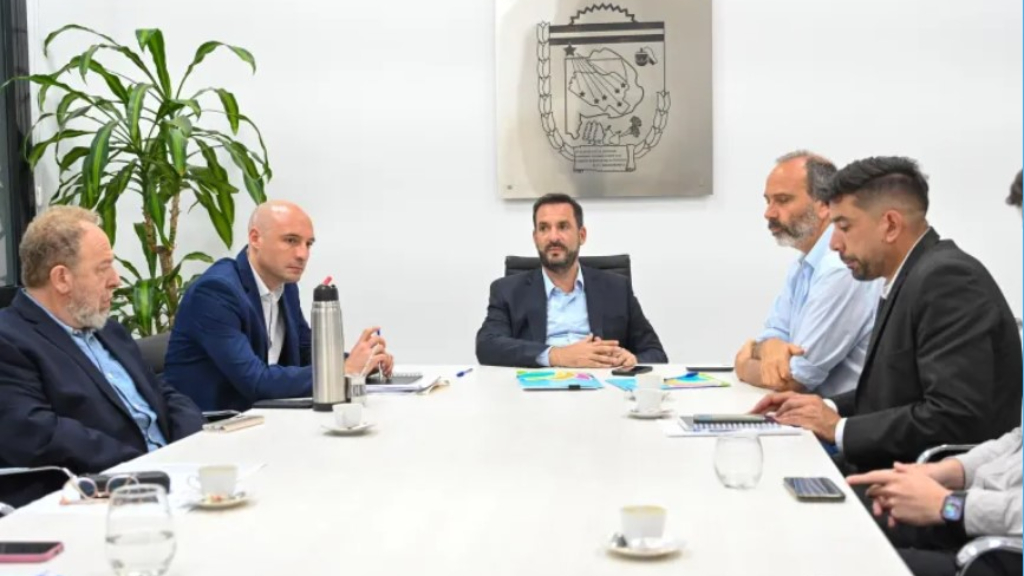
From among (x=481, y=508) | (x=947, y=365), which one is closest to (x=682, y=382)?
(x=947, y=365)

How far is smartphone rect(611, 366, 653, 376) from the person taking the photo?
3.59 m

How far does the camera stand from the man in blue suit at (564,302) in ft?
14.3

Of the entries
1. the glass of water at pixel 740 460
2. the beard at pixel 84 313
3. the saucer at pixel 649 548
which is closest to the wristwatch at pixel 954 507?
the glass of water at pixel 740 460

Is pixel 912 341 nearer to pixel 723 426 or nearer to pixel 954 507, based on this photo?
pixel 723 426

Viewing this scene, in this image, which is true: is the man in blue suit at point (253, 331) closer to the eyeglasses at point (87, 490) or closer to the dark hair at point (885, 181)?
the eyeglasses at point (87, 490)

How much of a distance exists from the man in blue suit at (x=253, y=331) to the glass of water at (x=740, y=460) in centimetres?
151

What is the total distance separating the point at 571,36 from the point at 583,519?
3.73 m

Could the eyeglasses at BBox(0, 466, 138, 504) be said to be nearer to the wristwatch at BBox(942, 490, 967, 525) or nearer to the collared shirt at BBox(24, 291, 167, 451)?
the collared shirt at BBox(24, 291, 167, 451)

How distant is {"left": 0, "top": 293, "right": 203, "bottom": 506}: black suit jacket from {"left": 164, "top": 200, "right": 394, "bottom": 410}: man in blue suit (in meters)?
0.36

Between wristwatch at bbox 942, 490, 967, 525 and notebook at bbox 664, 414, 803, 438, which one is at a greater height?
notebook at bbox 664, 414, 803, 438

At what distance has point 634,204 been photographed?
5.20 metres

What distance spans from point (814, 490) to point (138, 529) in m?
1.14

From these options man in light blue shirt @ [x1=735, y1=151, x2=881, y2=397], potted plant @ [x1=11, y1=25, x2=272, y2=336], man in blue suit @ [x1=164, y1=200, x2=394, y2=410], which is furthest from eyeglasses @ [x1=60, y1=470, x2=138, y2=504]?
potted plant @ [x1=11, y1=25, x2=272, y2=336]

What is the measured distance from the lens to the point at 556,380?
A: 3.37 m
